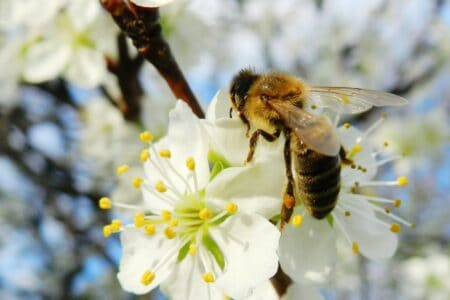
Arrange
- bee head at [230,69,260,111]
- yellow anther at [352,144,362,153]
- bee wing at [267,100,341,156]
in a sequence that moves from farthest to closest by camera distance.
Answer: yellow anther at [352,144,362,153]
bee head at [230,69,260,111]
bee wing at [267,100,341,156]

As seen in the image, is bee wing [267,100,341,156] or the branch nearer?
bee wing [267,100,341,156]

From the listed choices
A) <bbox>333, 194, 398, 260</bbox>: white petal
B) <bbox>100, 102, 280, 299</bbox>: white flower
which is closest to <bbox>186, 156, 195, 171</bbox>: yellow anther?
<bbox>100, 102, 280, 299</bbox>: white flower

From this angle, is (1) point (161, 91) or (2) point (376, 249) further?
(1) point (161, 91)

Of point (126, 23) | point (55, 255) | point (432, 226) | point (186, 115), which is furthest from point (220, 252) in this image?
point (432, 226)

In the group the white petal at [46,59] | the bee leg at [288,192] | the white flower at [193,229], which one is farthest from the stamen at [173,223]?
the white petal at [46,59]

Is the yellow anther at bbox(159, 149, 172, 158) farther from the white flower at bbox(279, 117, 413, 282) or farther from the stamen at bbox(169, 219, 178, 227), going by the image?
the white flower at bbox(279, 117, 413, 282)

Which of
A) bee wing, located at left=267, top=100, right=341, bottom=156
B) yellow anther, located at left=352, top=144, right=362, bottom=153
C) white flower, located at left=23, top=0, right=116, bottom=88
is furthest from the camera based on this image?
white flower, located at left=23, top=0, right=116, bottom=88

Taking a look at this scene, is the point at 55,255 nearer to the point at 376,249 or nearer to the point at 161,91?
the point at 161,91

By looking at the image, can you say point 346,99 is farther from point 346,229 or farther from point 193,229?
point 193,229
